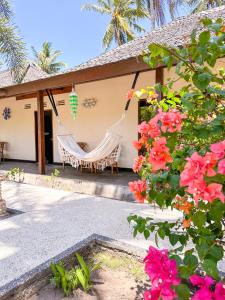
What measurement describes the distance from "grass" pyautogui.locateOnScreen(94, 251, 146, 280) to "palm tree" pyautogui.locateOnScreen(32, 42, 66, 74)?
24611 millimetres

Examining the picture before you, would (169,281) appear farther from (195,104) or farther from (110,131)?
(110,131)

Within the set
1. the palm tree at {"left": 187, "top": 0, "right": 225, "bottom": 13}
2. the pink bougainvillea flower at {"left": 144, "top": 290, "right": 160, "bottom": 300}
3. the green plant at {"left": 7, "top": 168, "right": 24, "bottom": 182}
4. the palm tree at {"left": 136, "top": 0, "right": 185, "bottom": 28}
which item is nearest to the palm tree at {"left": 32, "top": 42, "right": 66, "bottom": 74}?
the palm tree at {"left": 136, "top": 0, "right": 185, "bottom": 28}

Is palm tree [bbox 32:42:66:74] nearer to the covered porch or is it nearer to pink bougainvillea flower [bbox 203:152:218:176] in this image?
the covered porch

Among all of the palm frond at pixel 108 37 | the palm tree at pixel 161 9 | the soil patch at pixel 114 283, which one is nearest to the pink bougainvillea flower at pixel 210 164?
the soil patch at pixel 114 283

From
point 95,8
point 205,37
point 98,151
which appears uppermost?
point 95,8

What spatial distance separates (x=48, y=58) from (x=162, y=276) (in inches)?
1053

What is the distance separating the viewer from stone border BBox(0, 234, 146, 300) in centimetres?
186

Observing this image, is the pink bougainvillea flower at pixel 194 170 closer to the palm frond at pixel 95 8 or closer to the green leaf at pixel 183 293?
the green leaf at pixel 183 293

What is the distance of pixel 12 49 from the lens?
20.3 ft

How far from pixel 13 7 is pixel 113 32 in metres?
11.2

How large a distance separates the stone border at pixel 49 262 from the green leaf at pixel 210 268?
4.92 ft

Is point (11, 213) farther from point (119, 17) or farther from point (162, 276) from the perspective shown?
point (119, 17)

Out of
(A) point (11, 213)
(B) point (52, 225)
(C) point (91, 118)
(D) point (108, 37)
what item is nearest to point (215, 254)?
(B) point (52, 225)

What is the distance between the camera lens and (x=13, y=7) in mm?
7012
